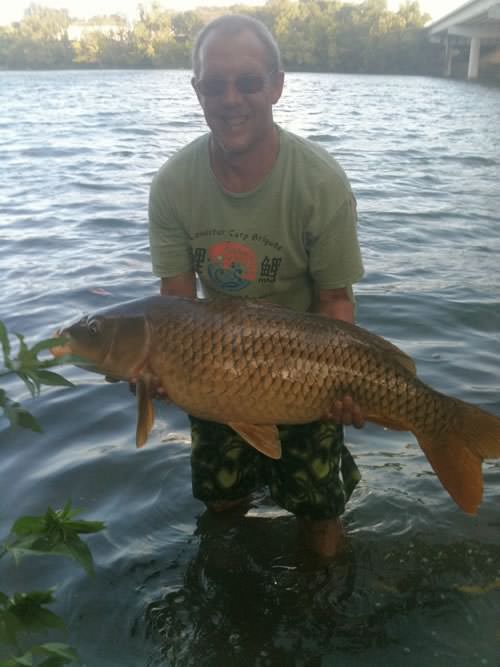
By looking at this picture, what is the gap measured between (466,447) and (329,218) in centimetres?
101

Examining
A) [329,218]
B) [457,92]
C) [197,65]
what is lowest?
[457,92]

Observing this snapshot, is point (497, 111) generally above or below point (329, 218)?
below

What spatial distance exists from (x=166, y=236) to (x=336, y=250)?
0.73 metres

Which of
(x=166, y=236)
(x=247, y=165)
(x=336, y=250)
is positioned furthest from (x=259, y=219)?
(x=166, y=236)

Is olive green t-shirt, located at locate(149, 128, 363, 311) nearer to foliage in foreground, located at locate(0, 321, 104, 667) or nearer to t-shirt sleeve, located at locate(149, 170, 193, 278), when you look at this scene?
t-shirt sleeve, located at locate(149, 170, 193, 278)

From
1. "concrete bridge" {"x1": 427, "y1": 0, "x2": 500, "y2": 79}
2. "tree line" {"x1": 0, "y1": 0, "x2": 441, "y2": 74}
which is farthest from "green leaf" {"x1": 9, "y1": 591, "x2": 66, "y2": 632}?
"tree line" {"x1": 0, "y1": 0, "x2": 441, "y2": 74}

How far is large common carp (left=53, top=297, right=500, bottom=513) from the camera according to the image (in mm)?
2840

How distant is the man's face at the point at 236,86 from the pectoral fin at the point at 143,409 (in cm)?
96

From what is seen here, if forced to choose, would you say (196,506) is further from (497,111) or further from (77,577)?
(497,111)

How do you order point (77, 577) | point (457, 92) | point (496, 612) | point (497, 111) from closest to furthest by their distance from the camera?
point (496, 612)
point (77, 577)
point (497, 111)
point (457, 92)

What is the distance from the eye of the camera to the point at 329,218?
3.05m

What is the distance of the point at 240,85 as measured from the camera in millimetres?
3102

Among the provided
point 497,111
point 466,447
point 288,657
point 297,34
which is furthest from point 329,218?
point 297,34

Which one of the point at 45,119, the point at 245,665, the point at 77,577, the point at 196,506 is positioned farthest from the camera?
the point at 45,119
